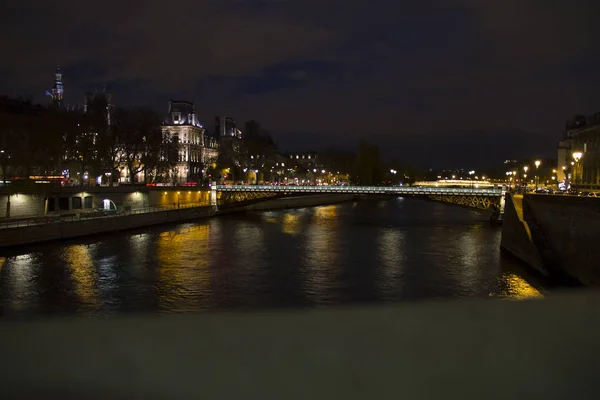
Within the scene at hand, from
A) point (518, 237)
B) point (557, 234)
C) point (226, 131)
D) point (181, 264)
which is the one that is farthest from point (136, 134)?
point (226, 131)

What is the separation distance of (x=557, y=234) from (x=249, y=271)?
1060 centimetres

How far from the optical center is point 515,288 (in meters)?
15.7

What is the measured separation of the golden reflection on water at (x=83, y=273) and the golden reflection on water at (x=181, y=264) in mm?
1807

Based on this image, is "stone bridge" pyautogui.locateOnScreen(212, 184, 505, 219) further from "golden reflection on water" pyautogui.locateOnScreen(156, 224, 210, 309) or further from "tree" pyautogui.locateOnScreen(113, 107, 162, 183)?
"golden reflection on water" pyautogui.locateOnScreen(156, 224, 210, 309)

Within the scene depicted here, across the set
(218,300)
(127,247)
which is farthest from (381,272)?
(127,247)

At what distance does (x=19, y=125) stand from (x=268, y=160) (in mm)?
57190

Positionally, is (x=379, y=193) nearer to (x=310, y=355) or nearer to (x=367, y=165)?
(x=367, y=165)

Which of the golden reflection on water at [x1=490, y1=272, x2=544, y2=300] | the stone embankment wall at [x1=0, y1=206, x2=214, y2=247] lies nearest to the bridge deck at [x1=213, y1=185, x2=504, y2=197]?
the stone embankment wall at [x1=0, y1=206, x2=214, y2=247]

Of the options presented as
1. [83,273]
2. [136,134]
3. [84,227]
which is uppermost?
[136,134]

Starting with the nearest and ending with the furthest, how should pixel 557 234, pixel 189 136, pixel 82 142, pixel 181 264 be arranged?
1. pixel 557 234
2. pixel 181 264
3. pixel 82 142
4. pixel 189 136

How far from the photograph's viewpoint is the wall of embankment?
612 inches

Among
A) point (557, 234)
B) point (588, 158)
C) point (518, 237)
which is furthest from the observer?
point (588, 158)

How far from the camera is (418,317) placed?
8.63 feet

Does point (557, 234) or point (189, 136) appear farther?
point (189, 136)
